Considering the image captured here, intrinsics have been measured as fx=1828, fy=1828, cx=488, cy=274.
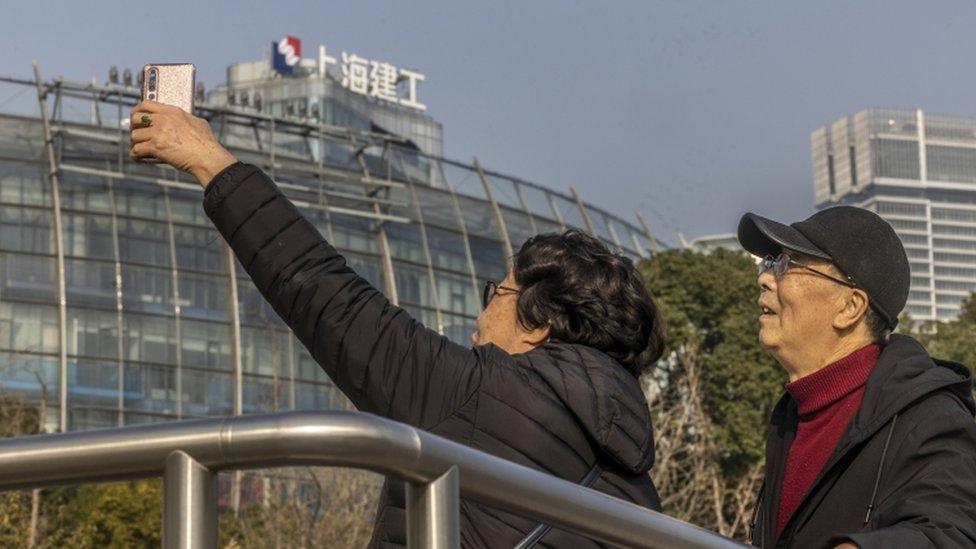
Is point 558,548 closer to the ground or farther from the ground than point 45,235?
closer to the ground

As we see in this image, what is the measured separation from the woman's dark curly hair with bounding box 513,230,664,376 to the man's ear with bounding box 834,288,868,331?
41 cm

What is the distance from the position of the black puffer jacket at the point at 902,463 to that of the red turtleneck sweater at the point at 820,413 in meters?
0.07

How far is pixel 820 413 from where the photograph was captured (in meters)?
4.09

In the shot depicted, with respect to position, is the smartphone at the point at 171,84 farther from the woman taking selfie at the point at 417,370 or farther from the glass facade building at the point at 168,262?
the glass facade building at the point at 168,262

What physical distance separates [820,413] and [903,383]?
319 millimetres

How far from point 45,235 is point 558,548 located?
40631 mm

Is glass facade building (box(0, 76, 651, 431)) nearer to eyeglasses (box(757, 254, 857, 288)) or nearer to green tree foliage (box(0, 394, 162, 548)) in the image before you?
green tree foliage (box(0, 394, 162, 548))

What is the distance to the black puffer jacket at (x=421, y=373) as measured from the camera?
3.59 metres

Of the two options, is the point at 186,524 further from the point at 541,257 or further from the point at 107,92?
the point at 107,92

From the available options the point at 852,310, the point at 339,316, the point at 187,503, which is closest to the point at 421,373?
the point at 339,316

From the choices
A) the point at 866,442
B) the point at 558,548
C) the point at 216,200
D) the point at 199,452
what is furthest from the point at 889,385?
the point at 199,452

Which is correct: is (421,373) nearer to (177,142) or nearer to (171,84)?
(177,142)

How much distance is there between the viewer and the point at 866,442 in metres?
3.77

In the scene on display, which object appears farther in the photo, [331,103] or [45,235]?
[331,103]
